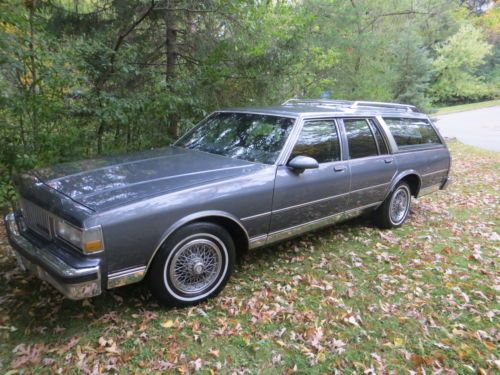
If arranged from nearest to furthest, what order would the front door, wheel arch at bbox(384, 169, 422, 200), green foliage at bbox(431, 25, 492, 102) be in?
the front door, wheel arch at bbox(384, 169, 422, 200), green foliage at bbox(431, 25, 492, 102)

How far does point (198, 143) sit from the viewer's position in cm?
438

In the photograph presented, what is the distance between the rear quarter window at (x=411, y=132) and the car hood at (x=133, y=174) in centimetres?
258

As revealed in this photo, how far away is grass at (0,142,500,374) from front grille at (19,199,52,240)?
72 centimetres

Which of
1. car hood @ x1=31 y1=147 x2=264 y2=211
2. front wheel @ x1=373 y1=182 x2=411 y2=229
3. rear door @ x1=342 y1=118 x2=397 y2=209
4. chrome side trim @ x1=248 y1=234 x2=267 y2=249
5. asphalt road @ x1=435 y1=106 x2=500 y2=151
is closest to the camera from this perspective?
car hood @ x1=31 y1=147 x2=264 y2=211

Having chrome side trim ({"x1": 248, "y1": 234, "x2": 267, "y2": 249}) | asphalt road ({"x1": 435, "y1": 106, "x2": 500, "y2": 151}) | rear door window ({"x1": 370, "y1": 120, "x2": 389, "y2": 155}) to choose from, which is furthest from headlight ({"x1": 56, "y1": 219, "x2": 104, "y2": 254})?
asphalt road ({"x1": 435, "y1": 106, "x2": 500, "y2": 151})

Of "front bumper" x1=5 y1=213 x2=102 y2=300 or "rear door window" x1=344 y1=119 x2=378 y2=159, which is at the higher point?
"rear door window" x1=344 y1=119 x2=378 y2=159

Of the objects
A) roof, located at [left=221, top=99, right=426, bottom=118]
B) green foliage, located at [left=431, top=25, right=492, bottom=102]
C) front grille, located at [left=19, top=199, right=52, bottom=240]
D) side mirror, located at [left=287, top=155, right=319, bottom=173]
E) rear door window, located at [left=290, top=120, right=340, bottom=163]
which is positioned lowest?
front grille, located at [left=19, top=199, right=52, bottom=240]

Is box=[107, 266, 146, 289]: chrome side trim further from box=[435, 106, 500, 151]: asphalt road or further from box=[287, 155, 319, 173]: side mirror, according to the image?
box=[435, 106, 500, 151]: asphalt road

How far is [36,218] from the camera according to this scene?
3.03 metres

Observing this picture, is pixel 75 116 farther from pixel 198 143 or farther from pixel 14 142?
pixel 198 143

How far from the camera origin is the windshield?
3.89 metres

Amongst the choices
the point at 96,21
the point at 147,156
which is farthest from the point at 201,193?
the point at 96,21

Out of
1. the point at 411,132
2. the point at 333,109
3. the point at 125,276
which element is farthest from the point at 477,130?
the point at 125,276

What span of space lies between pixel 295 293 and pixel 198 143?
6.79 ft
